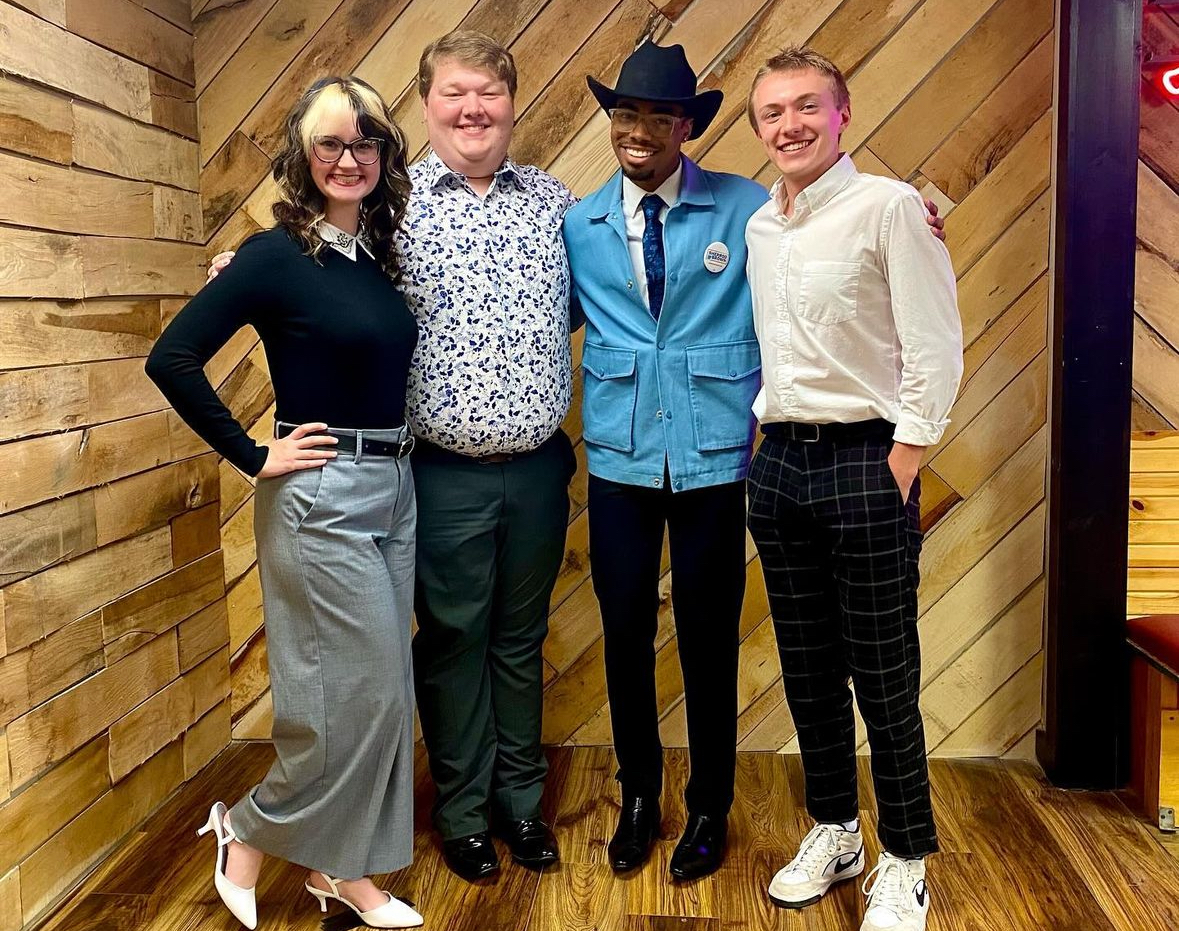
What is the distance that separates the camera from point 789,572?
2293mm

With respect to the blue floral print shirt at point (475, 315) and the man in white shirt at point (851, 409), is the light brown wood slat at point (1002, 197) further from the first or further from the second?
the blue floral print shirt at point (475, 315)

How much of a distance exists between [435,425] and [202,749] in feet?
4.42

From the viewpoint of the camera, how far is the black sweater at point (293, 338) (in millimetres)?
2088

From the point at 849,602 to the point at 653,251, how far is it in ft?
2.71

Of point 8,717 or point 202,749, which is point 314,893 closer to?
point 8,717

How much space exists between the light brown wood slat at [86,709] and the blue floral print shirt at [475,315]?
97cm

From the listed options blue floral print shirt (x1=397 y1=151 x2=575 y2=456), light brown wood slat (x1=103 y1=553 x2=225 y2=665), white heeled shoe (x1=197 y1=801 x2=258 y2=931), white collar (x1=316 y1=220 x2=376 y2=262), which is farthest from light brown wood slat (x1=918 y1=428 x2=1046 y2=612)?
light brown wood slat (x1=103 y1=553 x2=225 y2=665)

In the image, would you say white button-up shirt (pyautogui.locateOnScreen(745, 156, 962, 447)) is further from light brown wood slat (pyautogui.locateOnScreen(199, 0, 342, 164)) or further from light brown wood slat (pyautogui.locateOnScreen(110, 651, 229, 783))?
light brown wood slat (pyautogui.locateOnScreen(110, 651, 229, 783))

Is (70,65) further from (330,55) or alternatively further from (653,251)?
(653,251)

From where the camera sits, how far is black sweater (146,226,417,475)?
2088 millimetres

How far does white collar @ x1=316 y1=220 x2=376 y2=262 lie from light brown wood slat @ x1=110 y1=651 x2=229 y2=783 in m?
1.29

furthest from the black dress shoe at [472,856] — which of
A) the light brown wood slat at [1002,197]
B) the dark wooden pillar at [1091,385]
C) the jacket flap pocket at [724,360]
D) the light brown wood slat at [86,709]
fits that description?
the light brown wood slat at [1002,197]

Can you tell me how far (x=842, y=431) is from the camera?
7.12ft

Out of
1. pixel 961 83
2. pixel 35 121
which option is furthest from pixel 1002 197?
pixel 35 121
